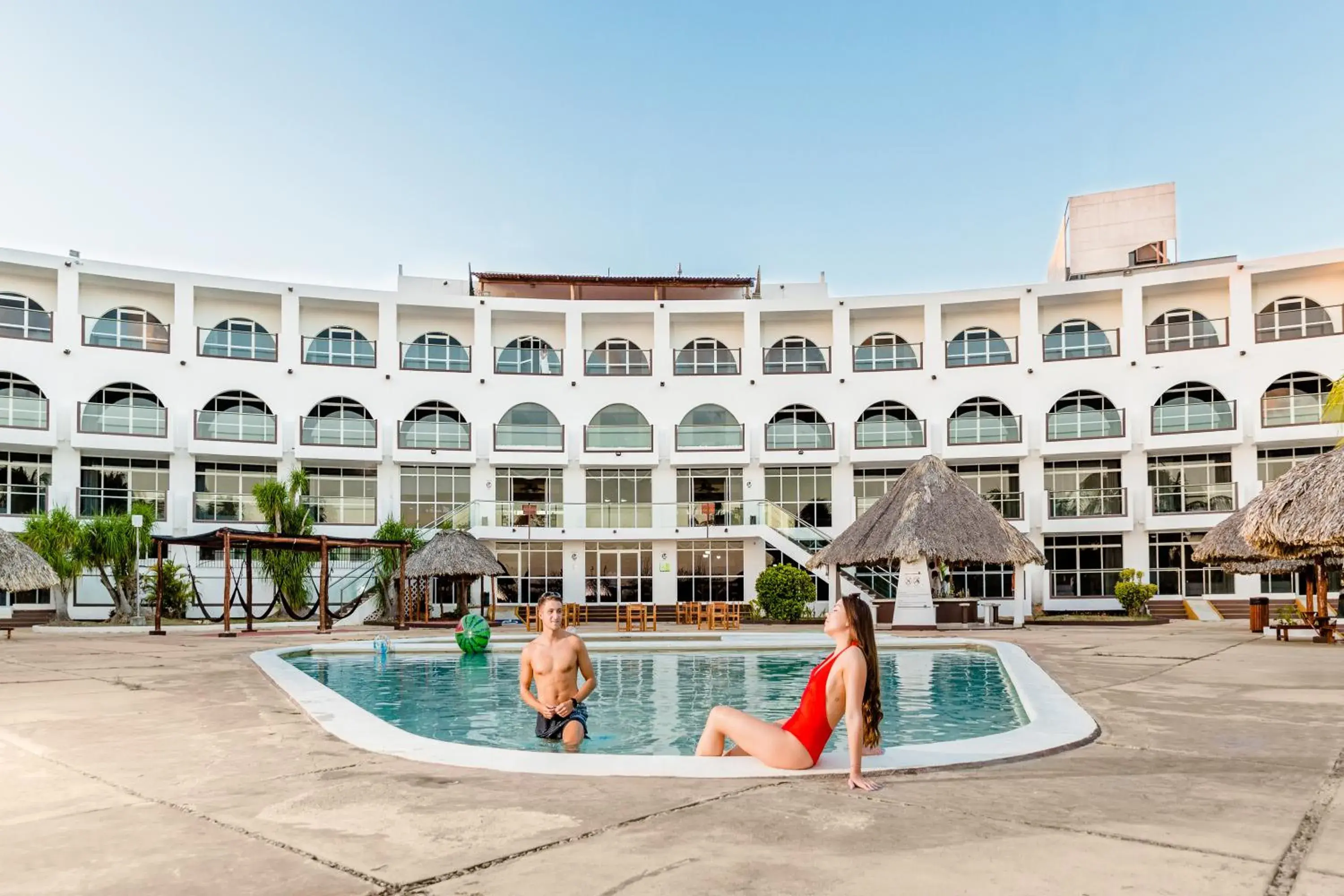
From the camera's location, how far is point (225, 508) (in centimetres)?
2908

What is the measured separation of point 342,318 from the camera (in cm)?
3247

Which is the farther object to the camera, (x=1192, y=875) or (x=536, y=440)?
(x=536, y=440)

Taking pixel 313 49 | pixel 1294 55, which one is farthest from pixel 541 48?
pixel 1294 55

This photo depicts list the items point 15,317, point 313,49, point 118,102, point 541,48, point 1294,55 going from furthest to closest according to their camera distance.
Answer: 1. point 15,317
2. point 541,48
3. point 313,49
4. point 118,102
5. point 1294,55

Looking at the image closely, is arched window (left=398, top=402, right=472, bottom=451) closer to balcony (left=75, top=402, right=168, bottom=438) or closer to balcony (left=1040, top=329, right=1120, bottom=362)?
balcony (left=75, top=402, right=168, bottom=438)

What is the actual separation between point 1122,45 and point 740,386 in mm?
16175

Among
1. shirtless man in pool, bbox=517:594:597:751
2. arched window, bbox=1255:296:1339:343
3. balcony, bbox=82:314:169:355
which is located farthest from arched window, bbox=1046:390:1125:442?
shirtless man in pool, bbox=517:594:597:751

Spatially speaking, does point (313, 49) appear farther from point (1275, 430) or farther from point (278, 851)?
point (1275, 430)

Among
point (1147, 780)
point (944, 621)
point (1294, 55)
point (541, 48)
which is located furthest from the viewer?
point (944, 621)

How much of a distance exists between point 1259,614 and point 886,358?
586 inches

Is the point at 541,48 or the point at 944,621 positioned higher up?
the point at 541,48

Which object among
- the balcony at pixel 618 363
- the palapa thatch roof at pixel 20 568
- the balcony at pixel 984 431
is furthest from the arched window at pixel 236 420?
the balcony at pixel 984 431

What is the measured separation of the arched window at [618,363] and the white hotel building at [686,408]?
0.25 feet

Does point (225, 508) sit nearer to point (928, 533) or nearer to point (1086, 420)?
point (928, 533)
